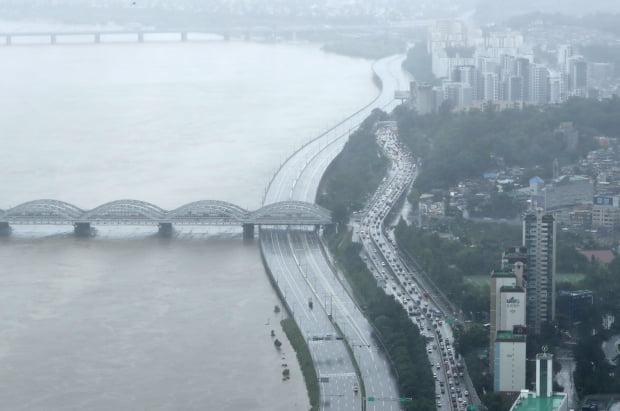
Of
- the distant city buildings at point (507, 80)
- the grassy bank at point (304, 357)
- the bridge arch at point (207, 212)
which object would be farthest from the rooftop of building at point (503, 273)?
the distant city buildings at point (507, 80)

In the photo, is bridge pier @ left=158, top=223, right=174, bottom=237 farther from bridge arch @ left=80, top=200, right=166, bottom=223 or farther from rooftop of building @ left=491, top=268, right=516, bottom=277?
rooftop of building @ left=491, top=268, right=516, bottom=277

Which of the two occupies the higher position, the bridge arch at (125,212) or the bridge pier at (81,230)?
the bridge arch at (125,212)

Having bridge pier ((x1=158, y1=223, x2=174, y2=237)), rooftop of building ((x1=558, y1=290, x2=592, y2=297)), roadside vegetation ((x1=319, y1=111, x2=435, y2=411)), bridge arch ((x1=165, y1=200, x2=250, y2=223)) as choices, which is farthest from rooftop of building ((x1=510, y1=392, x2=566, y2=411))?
bridge pier ((x1=158, y1=223, x2=174, y2=237))

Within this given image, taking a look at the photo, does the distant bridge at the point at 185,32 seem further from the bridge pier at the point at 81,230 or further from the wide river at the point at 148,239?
the bridge pier at the point at 81,230

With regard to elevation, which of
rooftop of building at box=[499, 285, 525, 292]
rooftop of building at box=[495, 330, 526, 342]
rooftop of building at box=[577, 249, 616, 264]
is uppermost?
rooftop of building at box=[499, 285, 525, 292]

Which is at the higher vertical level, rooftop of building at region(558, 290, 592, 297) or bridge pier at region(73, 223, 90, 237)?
rooftop of building at region(558, 290, 592, 297)
